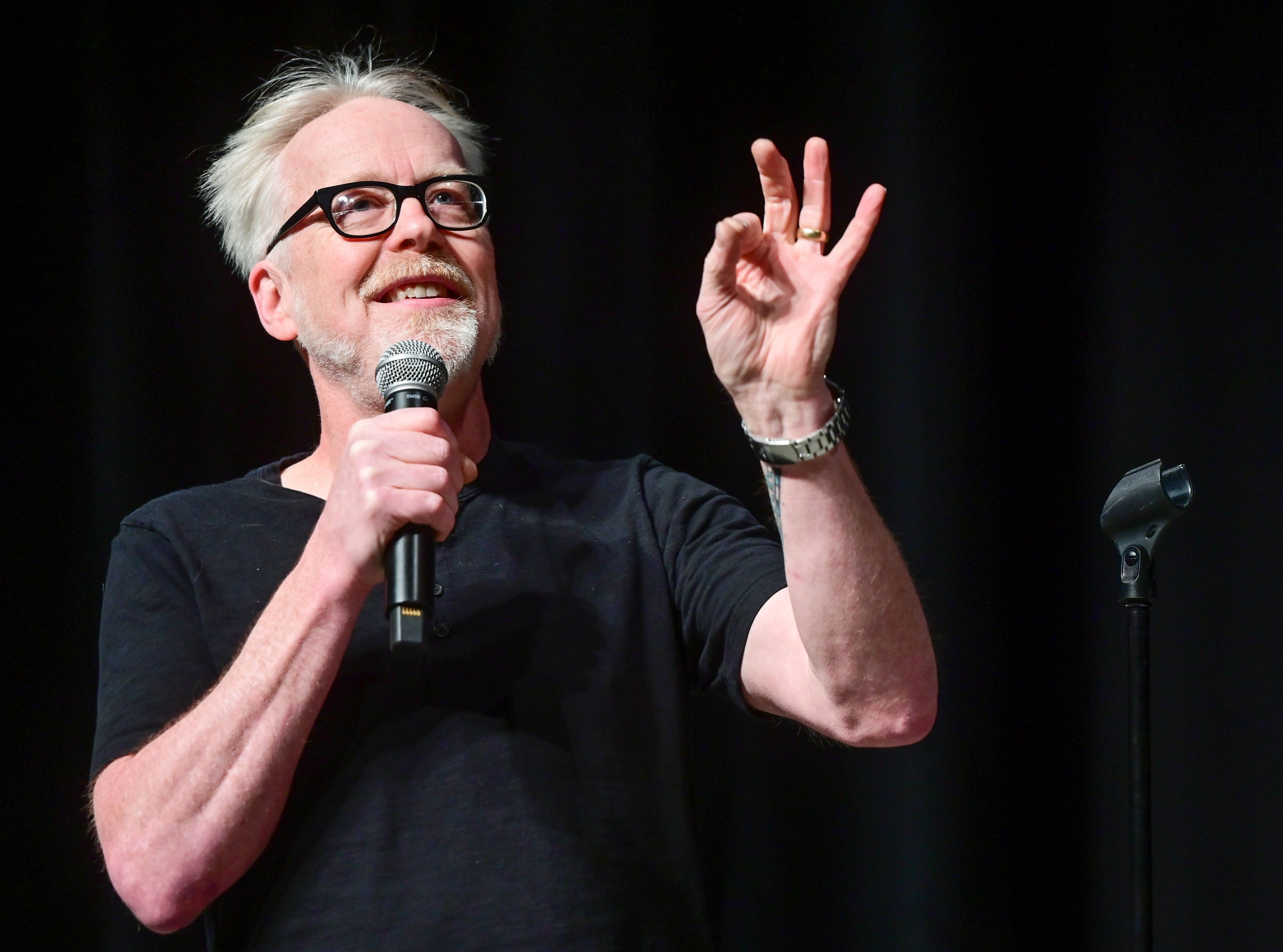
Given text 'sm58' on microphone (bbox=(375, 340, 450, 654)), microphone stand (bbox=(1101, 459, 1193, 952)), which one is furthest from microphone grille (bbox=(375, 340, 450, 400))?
microphone stand (bbox=(1101, 459, 1193, 952))

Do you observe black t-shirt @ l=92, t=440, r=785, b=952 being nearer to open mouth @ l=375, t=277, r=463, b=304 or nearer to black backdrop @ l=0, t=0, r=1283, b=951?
open mouth @ l=375, t=277, r=463, b=304

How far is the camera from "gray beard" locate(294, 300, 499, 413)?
5.13 ft

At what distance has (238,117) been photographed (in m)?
2.34

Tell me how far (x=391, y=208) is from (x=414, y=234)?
9 centimetres

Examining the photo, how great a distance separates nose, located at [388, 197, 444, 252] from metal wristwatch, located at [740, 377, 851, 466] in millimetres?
652

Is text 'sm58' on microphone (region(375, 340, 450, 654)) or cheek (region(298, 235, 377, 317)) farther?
cheek (region(298, 235, 377, 317))

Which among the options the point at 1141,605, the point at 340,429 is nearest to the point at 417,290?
the point at 340,429

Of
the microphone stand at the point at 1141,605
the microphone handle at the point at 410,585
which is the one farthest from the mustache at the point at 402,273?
the microphone stand at the point at 1141,605

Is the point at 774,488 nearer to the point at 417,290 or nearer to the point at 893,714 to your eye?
the point at 893,714

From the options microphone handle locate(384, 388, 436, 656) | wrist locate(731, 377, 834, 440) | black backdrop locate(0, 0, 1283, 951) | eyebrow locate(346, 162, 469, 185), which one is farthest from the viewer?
black backdrop locate(0, 0, 1283, 951)

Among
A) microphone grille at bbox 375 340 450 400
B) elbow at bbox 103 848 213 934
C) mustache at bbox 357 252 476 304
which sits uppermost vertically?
mustache at bbox 357 252 476 304

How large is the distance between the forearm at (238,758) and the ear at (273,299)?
2.11ft

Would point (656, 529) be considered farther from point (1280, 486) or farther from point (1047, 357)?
point (1280, 486)

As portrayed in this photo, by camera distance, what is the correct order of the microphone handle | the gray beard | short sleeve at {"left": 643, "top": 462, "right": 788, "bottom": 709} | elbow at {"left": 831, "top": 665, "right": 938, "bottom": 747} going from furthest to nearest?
1. the gray beard
2. short sleeve at {"left": 643, "top": 462, "right": 788, "bottom": 709}
3. elbow at {"left": 831, "top": 665, "right": 938, "bottom": 747}
4. the microphone handle
